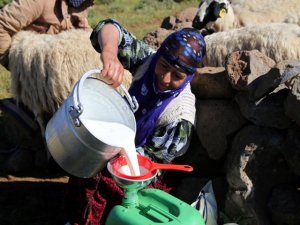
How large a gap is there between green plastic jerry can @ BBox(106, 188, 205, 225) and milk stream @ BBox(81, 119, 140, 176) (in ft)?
0.55

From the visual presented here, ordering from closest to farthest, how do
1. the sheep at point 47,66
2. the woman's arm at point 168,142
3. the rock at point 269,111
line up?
the woman's arm at point 168,142 < the rock at point 269,111 < the sheep at point 47,66

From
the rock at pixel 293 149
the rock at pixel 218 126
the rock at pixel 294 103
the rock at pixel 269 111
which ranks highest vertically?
the rock at pixel 294 103

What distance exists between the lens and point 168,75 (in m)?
2.91

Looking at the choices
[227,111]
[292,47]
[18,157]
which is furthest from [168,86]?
[18,157]

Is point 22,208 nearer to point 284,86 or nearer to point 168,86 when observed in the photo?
point 168,86

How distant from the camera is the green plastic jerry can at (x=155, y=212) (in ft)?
7.57

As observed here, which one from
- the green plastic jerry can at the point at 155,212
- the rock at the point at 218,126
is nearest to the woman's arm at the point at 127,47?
the rock at the point at 218,126

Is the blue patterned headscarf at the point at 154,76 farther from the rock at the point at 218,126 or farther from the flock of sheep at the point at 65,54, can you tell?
the flock of sheep at the point at 65,54

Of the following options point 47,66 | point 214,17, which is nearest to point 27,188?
point 47,66

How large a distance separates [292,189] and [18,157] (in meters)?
2.60

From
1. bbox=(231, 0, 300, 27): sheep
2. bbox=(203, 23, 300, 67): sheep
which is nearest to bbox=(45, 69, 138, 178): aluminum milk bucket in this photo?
bbox=(203, 23, 300, 67): sheep

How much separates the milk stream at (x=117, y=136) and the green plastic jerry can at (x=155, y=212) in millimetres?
169

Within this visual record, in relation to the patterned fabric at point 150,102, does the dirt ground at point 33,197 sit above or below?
below

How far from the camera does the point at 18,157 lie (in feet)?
15.9
